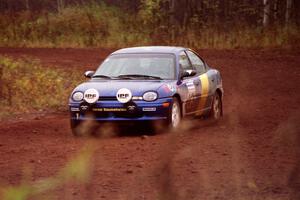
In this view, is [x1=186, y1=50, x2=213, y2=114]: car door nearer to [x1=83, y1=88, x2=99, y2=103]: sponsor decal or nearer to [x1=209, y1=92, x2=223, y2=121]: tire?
[x1=209, y1=92, x2=223, y2=121]: tire

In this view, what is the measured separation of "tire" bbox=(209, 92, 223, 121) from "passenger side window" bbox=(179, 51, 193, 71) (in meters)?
1.05

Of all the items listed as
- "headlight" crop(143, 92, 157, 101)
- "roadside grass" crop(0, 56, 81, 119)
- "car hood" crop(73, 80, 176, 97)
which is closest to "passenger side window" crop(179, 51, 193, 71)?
"car hood" crop(73, 80, 176, 97)

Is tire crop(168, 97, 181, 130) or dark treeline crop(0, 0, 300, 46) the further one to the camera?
dark treeline crop(0, 0, 300, 46)

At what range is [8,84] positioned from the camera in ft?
59.4

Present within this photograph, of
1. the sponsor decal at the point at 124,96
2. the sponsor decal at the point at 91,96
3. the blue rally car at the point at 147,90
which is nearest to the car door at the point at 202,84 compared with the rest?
the blue rally car at the point at 147,90

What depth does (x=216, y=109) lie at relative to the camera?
47.2 ft

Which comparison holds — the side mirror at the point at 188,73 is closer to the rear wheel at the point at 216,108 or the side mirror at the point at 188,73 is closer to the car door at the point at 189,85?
the car door at the point at 189,85

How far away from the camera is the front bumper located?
1165 centimetres

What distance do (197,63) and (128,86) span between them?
246 cm

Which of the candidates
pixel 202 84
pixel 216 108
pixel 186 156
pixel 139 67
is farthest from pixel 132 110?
pixel 216 108

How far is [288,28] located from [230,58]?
6.12m

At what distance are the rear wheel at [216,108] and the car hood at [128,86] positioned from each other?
201 cm

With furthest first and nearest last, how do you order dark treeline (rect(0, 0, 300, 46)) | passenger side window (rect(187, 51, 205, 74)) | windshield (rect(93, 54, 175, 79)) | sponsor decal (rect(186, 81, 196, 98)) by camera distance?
1. dark treeline (rect(0, 0, 300, 46))
2. passenger side window (rect(187, 51, 205, 74))
3. sponsor decal (rect(186, 81, 196, 98))
4. windshield (rect(93, 54, 175, 79))

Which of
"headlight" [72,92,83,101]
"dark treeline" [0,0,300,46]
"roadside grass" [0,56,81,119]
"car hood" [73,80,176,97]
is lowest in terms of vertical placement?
"dark treeline" [0,0,300,46]
